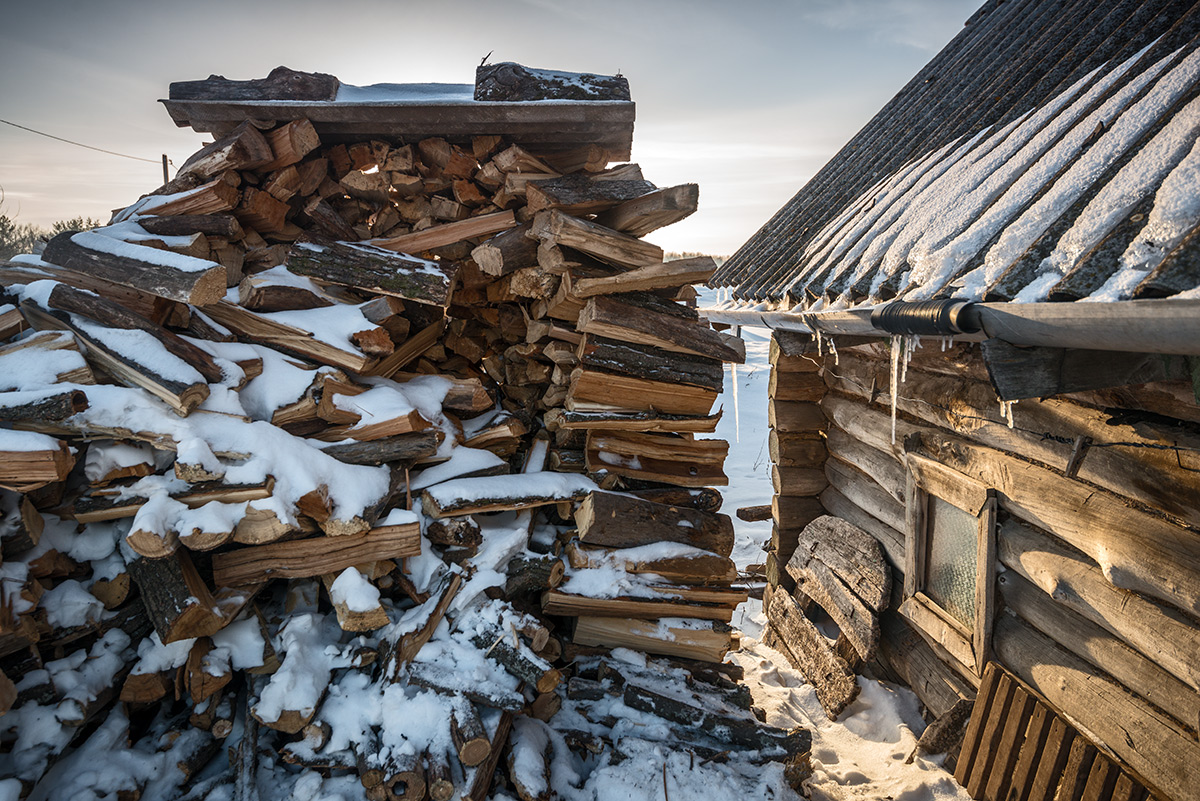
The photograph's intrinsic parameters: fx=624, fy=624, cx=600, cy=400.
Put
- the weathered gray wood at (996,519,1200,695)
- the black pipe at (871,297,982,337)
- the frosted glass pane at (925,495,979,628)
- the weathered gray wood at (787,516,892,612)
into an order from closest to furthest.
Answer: the black pipe at (871,297,982,337) → the weathered gray wood at (996,519,1200,695) → the frosted glass pane at (925,495,979,628) → the weathered gray wood at (787,516,892,612)

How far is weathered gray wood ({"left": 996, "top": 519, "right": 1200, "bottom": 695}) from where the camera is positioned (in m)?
2.51

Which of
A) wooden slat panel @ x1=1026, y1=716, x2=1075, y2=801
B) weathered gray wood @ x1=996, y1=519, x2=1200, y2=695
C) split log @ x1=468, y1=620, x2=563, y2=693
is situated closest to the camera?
weathered gray wood @ x1=996, y1=519, x2=1200, y2=695

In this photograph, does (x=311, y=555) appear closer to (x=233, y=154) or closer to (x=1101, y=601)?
(x=233, y=154)

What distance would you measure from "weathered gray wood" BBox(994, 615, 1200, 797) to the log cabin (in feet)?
0.03

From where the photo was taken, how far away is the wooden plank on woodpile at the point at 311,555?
2.92 meters

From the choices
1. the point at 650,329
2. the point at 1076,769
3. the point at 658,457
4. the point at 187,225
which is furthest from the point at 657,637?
the point at 187,225

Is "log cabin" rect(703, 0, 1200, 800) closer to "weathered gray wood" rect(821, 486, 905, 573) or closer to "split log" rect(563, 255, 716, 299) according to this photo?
"weathered gray wood" rect(821, 486, 905, 573)

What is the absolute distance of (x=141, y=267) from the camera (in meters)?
3.14

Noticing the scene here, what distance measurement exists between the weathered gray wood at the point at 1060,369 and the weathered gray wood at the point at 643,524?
1.96 m

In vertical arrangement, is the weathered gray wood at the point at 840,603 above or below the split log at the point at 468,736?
below

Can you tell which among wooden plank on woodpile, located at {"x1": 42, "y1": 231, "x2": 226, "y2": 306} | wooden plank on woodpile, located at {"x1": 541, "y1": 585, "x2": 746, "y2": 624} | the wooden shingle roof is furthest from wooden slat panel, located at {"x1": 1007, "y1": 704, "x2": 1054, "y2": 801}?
wooden plank on woodpile, located at {"x1": 42, "y1": 231, "x2": 226, "y2": 306}

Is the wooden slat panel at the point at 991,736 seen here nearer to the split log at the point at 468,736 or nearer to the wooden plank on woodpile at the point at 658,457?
the wooden plank on woodpile at the point at 658,457

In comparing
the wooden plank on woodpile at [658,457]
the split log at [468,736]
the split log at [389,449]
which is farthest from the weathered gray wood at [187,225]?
the split log at [468,736]

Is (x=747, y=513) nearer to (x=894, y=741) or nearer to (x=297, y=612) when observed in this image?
(x=894, y=741)
